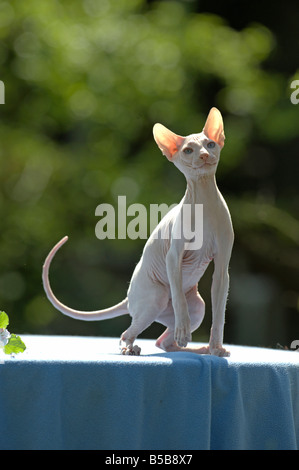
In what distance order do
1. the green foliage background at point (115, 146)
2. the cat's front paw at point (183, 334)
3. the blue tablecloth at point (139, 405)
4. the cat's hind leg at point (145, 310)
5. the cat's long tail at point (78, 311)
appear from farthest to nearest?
the green foliage background at point (115, 146) → the cat's long tail at point (78, 311) → the cat's hind leg at point (145, 310) → the cat's front paw at point (183, 334) → the blue tablecloth at point (139, 405)

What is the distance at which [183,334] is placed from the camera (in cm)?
194

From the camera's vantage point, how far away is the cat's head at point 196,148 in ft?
6.54

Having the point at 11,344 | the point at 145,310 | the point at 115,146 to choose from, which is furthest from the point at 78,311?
the point at 115,146

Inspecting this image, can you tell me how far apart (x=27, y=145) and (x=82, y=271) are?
111 centimetres

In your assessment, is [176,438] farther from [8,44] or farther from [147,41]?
[8,44]

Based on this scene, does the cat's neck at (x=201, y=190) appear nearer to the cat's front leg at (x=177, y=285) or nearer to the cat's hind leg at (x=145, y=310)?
the cat's front leg at (x=177, y=285)

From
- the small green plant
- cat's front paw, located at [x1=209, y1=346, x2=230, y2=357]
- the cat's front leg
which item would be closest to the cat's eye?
the cat's front leg

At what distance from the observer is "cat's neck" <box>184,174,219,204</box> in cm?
201

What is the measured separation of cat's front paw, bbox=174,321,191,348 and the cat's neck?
0.35 meters

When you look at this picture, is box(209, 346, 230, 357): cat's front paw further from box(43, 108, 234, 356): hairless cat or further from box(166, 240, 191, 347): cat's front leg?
box(166, 240, 191, 347): cat's front leg

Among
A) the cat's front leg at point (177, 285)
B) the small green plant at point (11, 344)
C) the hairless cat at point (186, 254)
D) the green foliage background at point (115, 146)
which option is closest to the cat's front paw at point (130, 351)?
the hairless cat at point (186, 254)

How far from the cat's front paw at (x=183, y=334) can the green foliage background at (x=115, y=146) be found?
342 cm

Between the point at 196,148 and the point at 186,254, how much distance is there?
30 centimetres
